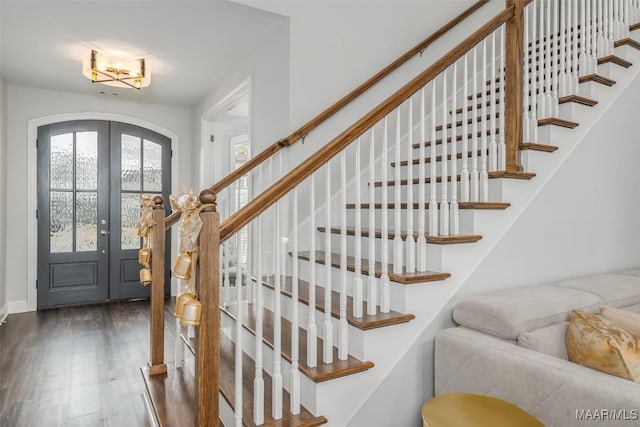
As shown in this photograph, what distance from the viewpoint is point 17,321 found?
4.17m

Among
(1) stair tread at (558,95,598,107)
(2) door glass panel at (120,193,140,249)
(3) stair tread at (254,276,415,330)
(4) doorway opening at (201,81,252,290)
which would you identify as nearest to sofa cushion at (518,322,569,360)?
(3) stair tread at (254,276,415,330)

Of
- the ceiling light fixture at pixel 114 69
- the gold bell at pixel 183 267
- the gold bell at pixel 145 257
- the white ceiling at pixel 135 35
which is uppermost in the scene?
the white ceiling at pixel 135 35

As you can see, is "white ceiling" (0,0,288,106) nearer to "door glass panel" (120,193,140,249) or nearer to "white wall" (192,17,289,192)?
"white wall" (192,17,289,192)

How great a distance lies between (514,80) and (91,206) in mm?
4874

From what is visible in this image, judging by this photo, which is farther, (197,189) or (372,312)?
(197,189)

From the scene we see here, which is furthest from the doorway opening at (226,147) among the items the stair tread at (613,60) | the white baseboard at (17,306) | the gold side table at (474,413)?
the stair tread at (613,60)

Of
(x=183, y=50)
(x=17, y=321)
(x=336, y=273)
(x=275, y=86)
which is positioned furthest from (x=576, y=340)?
(x=17, y=321)

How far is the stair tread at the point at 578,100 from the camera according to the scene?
2623mm

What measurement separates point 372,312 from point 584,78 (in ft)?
7.43

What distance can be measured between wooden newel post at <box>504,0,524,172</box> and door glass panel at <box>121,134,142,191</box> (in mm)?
4567

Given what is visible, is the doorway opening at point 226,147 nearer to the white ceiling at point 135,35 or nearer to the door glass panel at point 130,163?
the white ceiling at point 135,35

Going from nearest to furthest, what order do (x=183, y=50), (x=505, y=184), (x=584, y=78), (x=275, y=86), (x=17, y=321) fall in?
(x=505, y=184)
(x=584, y=78)
(x=275, y=86)
(x=183, y=50)
(x=17, y=321)

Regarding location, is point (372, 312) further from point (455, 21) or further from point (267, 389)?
point (455, 21)

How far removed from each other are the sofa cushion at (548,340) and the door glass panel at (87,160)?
16.4ft
